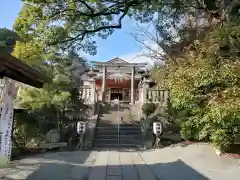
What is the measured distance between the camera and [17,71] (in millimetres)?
5984

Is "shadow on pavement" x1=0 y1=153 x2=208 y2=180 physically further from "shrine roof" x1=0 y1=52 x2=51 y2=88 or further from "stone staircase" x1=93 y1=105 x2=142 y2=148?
"stone staircase" x1=93 y1=105 x2=142 y2=148

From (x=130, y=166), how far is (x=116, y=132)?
19.8 feet

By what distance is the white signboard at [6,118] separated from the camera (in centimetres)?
901

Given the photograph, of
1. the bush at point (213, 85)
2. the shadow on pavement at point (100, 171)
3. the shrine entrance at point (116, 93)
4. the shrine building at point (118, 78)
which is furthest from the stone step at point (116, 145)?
the shrine entrance at point (116, 93)

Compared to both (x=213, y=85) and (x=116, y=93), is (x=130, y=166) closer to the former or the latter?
(x=213, y=85)

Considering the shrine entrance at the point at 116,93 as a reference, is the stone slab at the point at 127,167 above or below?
below

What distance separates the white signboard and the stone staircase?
17.2ft

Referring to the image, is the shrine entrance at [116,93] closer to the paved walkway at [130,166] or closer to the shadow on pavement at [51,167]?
the paved walkway at [130,166]

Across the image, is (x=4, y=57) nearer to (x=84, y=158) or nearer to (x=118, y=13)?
(x=84, y=158)

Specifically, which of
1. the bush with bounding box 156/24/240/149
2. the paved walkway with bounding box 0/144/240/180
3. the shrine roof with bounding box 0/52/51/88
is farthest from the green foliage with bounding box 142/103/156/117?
the shrine roof with bounding box 0/52/51/88

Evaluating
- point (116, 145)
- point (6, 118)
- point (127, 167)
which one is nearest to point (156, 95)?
point (116, 145)

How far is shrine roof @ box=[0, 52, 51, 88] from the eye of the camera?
545cm

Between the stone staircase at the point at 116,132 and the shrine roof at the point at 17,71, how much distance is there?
7715 mm

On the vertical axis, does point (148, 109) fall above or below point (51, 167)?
above
